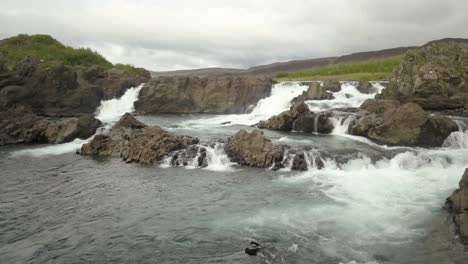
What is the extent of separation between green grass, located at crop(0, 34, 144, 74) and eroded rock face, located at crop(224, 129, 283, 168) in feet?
234

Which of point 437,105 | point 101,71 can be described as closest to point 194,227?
point 437,105

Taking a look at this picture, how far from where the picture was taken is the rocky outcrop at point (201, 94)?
2522 inches

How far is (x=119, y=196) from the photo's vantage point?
2059cm

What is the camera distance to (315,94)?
186 ft

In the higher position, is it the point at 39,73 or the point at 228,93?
the point at 39,73

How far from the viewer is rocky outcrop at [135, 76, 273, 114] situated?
210 ft

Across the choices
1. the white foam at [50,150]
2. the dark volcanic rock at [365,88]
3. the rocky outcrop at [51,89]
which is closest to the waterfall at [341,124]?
the dark volcanic rock at [365,88]

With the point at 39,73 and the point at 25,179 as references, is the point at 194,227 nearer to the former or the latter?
the point at 25,179

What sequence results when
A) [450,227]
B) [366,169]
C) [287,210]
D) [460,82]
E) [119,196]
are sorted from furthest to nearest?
[460,82] → [366,169] → [119,196] → [287,210] → [450,227]

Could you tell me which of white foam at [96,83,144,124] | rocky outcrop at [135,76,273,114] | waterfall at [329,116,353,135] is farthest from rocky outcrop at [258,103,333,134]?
white foam at [96,83,144,124]

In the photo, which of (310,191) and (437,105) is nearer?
(310,191)

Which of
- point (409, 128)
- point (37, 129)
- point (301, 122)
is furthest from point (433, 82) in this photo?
point (37, 129)

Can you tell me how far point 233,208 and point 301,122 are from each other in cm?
2079

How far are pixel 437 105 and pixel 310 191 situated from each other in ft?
93.5
